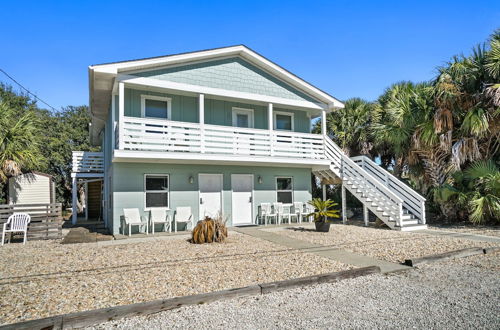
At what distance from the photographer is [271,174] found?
1488 centimetres

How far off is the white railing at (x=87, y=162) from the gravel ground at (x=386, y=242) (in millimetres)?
11833

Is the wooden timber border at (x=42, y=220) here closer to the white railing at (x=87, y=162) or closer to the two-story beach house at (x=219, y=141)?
the two-story beach house at (x=219, y=141)

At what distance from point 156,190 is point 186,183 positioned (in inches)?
47.2

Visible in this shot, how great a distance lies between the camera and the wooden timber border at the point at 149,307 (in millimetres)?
3771

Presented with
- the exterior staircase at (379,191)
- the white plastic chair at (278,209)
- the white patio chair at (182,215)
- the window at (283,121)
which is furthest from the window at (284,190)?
the white patio chair at (182,215)

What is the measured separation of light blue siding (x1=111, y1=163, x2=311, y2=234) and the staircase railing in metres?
1.48

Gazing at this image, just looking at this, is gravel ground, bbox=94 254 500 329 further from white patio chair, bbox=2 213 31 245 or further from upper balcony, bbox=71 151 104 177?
upper balcony, bbox=71 151 104 177

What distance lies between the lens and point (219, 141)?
43.8ft

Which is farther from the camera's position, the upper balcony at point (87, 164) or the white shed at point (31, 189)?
the upper balcony at point (87, 164)

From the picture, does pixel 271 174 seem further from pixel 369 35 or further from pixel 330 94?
pixel 369 35

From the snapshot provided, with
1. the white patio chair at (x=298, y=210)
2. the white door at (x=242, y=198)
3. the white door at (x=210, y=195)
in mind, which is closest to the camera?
the white door at (x=210, y=195)

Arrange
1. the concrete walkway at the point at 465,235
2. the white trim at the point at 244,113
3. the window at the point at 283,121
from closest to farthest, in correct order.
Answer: the concrete walkway at the point at 465,235 → the white trim at the point at 244,113 → the window at the point at 283,121

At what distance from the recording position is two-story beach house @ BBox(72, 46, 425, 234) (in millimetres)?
11898

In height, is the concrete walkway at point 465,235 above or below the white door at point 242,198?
below
